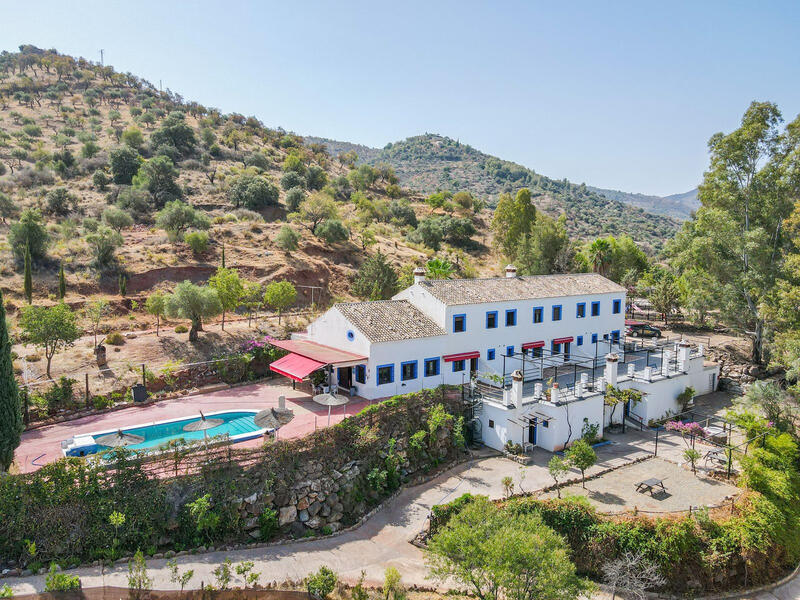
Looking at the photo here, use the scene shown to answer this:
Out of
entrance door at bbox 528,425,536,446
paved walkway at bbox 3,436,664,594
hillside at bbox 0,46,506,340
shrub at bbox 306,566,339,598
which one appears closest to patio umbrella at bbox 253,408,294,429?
paved walkway at bbox 3,436,664,594

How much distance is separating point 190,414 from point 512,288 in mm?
20603

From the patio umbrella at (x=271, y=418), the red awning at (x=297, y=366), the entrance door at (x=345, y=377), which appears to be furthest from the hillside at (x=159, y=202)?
the patio umbrella at (x=271, y=418)

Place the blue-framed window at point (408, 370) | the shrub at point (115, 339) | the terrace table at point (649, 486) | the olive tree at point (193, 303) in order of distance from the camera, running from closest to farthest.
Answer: the terrace table at point (649, 486), the blue-framed window at point (408, 370), the shrub at point (115, 339), the olive tree at point (193, 303)

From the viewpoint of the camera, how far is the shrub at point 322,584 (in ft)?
51.2

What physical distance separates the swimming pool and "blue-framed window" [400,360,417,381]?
26.1 ft

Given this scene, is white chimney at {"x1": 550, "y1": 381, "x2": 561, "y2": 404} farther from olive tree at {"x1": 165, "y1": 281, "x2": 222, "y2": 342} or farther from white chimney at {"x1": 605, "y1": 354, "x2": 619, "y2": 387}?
olive tree at {"x1": 165, "y1": 281, "x2": 222, "y2": 342}

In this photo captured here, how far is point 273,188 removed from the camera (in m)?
64.8

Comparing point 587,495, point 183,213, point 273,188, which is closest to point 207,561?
point 587,495

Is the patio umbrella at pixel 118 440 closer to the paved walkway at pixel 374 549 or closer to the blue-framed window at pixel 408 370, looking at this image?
the paved walkway at pixel 374 549

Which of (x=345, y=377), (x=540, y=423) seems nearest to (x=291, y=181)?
(x=345, y=377)

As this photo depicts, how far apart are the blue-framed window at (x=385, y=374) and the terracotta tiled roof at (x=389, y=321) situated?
150 centimetres

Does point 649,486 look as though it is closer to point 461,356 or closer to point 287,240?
point 461,356

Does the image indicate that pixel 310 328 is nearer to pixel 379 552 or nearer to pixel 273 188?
pixel 379 552

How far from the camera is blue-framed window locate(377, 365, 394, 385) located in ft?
87.2
